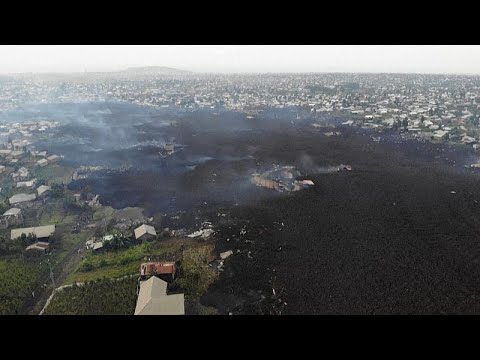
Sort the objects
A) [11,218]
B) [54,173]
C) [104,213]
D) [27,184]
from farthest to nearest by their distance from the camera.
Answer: [54,173] → [27,184] → [104,213] → [11,218]

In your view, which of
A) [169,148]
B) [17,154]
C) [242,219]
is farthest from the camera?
[169,148]

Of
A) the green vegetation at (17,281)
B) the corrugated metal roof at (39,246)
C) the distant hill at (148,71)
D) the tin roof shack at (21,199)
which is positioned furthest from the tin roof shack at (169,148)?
the distant hill at (148,71)

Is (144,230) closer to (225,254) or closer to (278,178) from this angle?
(225,254)

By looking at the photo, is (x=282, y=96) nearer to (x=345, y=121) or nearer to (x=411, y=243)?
(x=345, y=121)

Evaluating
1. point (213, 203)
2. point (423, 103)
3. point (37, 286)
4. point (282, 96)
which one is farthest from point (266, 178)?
point (282, 96)

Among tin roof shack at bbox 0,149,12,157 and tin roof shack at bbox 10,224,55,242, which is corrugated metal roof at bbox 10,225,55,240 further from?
tin roof shack at bbox 0,149,12,157

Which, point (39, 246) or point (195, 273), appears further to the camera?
point (39, 246)

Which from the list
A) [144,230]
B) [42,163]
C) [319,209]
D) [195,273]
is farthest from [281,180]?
[42,163]

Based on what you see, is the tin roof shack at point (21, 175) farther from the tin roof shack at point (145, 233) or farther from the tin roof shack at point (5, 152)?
the tin roof shack at point (145, 233)
